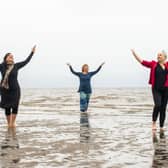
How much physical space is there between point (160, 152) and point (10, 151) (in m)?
2.52

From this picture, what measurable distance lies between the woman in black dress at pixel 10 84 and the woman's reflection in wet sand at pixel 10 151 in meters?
1.58

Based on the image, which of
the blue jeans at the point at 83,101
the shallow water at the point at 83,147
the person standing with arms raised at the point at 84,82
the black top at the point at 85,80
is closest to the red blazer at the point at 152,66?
the shallow water at the point at 83,147

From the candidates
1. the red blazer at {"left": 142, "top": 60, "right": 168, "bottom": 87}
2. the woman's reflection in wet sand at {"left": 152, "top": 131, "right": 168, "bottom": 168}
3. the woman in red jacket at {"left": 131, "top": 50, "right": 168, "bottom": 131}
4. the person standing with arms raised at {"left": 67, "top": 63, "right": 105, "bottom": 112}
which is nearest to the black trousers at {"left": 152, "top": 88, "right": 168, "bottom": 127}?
the woman in red jacket at {"left": 131, "top": 50, "right": 168, "bottom": 131}

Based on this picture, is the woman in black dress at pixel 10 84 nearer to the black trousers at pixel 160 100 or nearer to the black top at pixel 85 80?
the black trousers at pixel 160 100

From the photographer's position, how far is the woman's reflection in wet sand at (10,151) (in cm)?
734

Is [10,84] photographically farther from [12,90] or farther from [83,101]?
[83,101]

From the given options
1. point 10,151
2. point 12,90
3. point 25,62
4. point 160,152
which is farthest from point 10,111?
point 160,152

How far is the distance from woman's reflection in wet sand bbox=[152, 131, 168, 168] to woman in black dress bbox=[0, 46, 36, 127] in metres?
3.94

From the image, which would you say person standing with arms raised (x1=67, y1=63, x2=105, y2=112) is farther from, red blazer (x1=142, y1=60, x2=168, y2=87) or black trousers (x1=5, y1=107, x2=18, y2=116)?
red blazer (x1=142, y1=60, x2=168, y2=87)

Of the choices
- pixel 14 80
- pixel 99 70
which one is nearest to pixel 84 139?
pixel 14 80

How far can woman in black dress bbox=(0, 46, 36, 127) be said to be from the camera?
41.7 feet

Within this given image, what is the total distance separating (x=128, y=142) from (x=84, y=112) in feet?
32.9

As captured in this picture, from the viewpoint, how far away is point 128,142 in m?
9.80

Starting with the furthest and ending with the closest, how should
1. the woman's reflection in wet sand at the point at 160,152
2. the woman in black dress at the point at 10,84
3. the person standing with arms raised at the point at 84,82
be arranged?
the person standing with arms raised at the point at 84,82, the woman in black dress at the point at 10,84, the woman's reflection in wet sand at the point at 160,152
